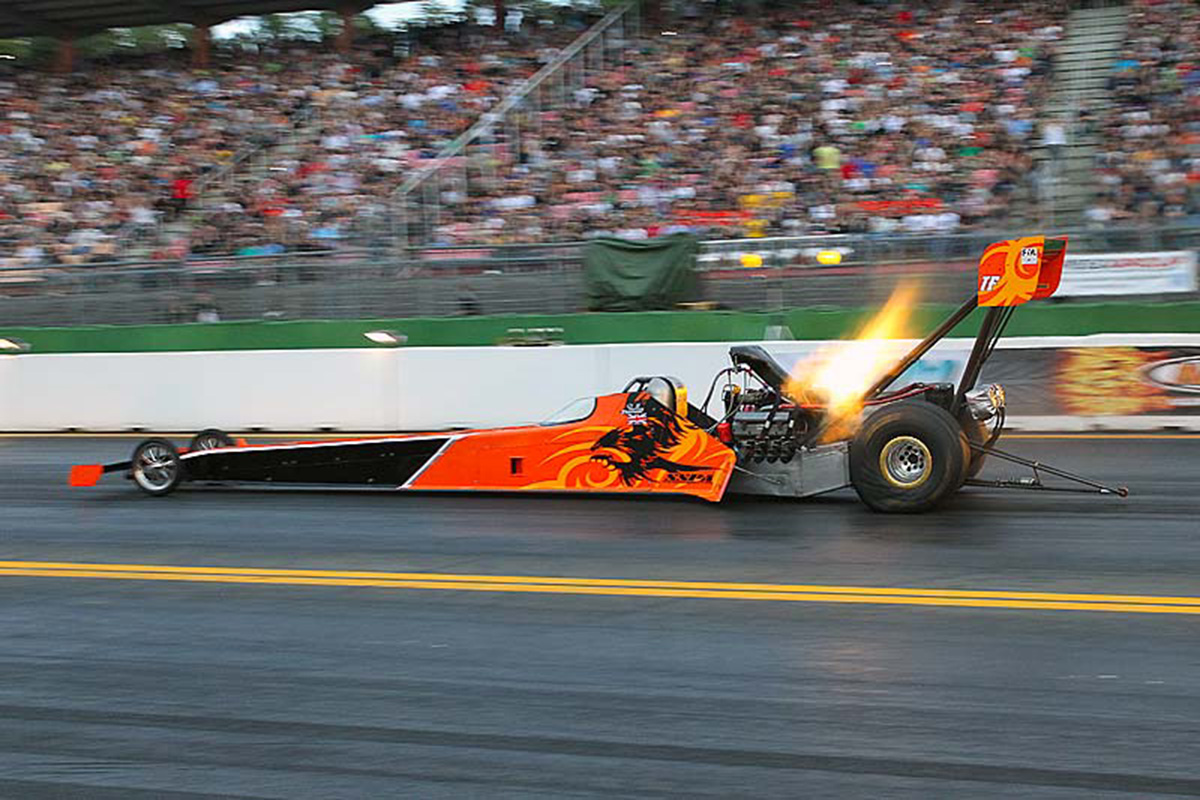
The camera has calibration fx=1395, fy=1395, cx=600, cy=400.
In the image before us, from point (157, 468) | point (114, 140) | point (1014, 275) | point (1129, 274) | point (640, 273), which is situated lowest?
point (157, 468)

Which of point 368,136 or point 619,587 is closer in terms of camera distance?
point 619,587

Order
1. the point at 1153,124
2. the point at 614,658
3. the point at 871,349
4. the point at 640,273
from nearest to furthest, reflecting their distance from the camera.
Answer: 1. the point at 614,658
2. the point at 871,349
3. the point at 640,273
4. the point at 1153,124

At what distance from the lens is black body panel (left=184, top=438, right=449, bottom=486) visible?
1005cm

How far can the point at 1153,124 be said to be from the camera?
1766cm

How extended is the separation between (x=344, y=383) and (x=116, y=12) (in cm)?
1553

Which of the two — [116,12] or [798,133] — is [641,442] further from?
[116,12]

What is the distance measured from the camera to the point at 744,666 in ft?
18.3

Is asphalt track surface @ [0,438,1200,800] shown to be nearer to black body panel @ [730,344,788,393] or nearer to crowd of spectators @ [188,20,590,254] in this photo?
black body panel @ [730,344,788,393]

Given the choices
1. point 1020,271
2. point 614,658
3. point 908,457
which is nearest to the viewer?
point 614,658

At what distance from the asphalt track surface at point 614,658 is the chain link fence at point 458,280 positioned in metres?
5.54

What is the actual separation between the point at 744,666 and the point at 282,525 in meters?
4.68

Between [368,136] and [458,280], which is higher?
[368,136]

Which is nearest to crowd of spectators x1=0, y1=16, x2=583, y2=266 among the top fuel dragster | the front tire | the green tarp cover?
the green tarp cover

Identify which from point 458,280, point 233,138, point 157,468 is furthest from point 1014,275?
point 233,138
